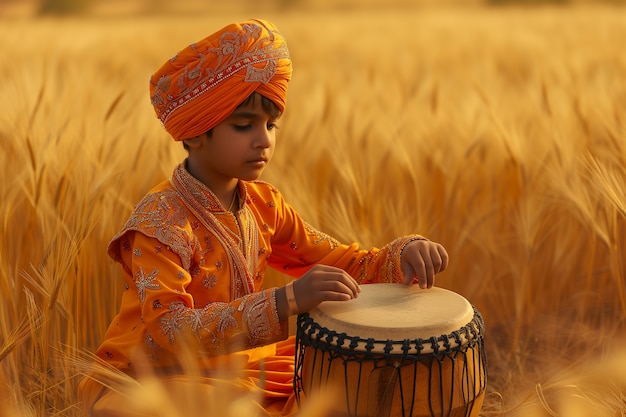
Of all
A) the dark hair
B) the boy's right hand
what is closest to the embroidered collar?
the dark hair

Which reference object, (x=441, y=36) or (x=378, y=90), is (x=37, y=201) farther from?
(x=441, y=36)

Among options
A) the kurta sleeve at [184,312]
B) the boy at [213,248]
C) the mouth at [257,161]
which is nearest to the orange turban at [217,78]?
the boy at [213,248]

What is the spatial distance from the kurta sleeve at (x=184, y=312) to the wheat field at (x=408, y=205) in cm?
23

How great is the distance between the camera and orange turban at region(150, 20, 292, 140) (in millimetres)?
1910

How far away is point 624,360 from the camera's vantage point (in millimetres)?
1632

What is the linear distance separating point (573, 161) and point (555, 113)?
1.16 feet

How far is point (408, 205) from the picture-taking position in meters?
3.02

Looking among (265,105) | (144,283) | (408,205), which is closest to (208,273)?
(144,283)

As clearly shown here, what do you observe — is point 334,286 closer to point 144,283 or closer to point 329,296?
point 329,296

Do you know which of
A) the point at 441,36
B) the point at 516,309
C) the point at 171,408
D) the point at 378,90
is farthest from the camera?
the point at 441,36

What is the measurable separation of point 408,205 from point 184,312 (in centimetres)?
137

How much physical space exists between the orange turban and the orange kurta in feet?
0.51

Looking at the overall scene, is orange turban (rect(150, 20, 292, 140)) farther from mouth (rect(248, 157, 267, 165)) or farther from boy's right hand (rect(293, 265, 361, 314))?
boy's right hand (rect(293, 265, 361, 314))

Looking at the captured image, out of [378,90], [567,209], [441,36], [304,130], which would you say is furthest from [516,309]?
[441,36]
